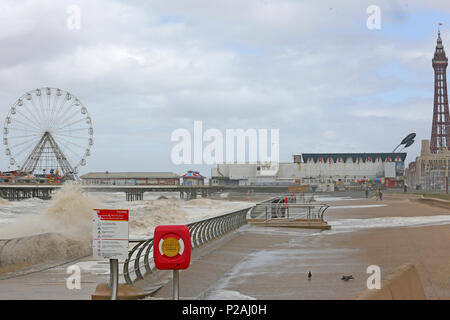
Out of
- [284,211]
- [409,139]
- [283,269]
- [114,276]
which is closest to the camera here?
[114,276]

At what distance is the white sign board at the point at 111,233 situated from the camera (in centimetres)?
766

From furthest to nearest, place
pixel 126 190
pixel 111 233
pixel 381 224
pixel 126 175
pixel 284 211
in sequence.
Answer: pixel 126 175 < pixel 126 190 < pixel 284 211 < pixel 381 224 < pixel 111 233

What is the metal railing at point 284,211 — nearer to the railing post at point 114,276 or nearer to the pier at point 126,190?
the railing post at point 114,276

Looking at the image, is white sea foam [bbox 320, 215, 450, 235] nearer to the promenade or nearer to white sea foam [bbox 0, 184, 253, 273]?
the promenade

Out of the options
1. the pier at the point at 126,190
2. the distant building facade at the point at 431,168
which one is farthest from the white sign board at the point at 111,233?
the distant building facade at the point at 431,168

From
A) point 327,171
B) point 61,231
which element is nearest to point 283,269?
point 61,231

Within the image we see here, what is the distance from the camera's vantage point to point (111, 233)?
7672mm

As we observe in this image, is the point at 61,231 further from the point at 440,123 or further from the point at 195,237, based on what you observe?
the point at 440,123

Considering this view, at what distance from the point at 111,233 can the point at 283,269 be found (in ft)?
19.7

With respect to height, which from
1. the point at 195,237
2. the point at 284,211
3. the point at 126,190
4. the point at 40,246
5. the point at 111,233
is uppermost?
the point at 111,233

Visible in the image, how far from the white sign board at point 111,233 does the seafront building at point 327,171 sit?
14244cm

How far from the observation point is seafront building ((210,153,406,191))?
151875 mm
